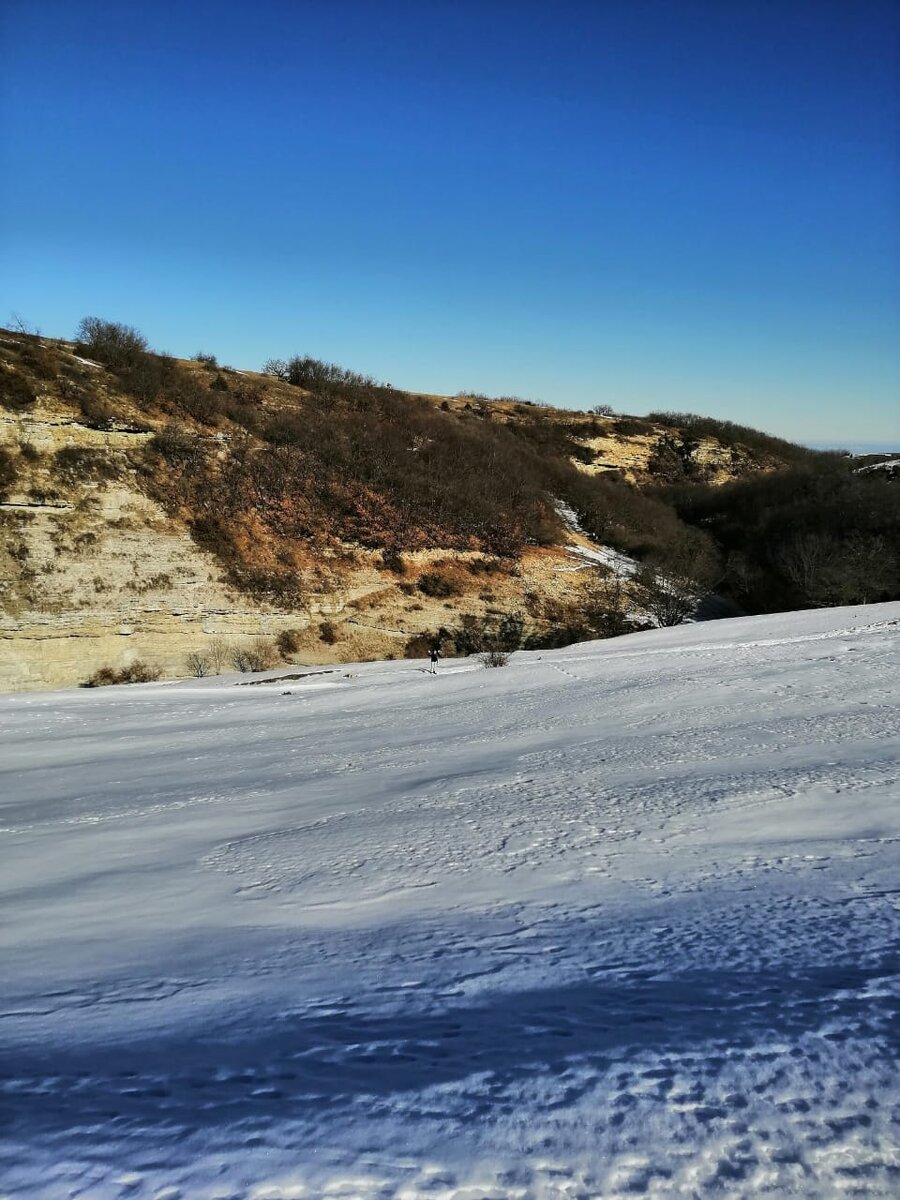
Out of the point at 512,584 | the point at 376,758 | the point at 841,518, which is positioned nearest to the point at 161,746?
the point at 376,758

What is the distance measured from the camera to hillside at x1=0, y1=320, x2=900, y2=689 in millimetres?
21484

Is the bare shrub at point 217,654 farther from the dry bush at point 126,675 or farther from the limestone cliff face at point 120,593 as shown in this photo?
the dry bush at point 126,675

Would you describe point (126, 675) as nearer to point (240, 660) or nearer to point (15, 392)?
point (240, 660)

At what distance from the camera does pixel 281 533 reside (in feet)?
85.6

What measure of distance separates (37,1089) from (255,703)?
12.1 m

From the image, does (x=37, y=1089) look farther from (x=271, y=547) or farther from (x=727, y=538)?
(x=727, y=538)

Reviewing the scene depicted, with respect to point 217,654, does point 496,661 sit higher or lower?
lower

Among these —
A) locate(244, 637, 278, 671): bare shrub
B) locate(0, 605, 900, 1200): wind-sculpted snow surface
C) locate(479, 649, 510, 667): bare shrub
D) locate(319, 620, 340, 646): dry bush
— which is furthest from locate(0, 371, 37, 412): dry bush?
locate(0, 605, 900, 1200): wind-sculpted snow surface

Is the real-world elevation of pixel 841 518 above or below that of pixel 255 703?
above

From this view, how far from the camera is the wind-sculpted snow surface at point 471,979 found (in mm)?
1795

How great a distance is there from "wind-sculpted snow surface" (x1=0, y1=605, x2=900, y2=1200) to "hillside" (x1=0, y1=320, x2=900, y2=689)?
15161 mm

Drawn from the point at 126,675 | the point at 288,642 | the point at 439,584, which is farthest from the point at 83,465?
the point at 439,584

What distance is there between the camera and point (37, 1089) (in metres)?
2.17

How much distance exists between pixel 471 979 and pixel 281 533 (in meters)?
24.3
